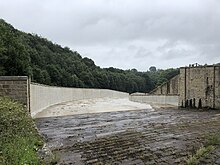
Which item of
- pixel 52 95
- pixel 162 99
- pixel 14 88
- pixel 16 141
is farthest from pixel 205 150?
pixel 162 99

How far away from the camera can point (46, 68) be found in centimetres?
4572

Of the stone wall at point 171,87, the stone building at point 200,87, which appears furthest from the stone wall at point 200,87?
the stone wall at point 171,87

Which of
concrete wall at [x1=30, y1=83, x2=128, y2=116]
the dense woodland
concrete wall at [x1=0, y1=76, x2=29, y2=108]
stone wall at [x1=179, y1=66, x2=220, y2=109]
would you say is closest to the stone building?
stone wall at [x1=179, y1=66, x2=220, y2=109]

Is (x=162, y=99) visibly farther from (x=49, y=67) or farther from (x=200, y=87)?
(x=49, y=67)

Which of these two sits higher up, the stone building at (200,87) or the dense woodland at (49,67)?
the dense woodland at (49,67)

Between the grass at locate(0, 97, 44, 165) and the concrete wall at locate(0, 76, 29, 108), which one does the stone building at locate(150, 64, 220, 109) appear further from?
the grass at locate(0, 97, 44, 165)

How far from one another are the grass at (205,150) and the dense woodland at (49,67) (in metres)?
24.9

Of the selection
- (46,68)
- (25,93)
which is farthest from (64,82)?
(25,93)

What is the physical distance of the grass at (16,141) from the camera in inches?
164

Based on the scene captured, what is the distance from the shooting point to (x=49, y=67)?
45844 millimetres

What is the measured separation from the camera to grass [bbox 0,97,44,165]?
4164mm

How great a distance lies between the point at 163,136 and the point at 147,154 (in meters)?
1.77

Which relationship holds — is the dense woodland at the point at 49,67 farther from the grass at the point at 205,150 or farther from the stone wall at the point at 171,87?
the grass at the point at 205,150

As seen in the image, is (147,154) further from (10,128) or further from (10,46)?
(10,46)
